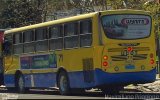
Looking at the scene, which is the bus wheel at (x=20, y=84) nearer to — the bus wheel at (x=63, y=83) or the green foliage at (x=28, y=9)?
the bus wheel at (x=63, y=83)

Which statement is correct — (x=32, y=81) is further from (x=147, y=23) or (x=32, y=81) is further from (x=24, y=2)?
(x=24, y=2)

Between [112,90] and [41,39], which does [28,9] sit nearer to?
[41,39]

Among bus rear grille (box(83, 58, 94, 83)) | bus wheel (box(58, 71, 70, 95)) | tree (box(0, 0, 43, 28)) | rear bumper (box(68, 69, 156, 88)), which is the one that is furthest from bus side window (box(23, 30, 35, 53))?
tree (box(0, 0, 43, 28))

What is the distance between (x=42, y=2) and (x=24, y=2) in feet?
10.1

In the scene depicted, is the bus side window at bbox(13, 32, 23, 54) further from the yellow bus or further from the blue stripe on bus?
the blue stripe on bus

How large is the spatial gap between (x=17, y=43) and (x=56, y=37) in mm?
4641

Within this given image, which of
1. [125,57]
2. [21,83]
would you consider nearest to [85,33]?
[125,57]

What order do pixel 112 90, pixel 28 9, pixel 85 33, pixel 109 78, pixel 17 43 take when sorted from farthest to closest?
1. pixel 28 9
2. pixel 17 43
3. pixel 112 90
4. pixel 85 33
5. pixel 109 78

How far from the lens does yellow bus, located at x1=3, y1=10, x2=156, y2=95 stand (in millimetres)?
19766

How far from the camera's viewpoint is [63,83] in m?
22.2

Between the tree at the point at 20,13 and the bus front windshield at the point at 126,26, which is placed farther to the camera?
the tree at the point at 20,13

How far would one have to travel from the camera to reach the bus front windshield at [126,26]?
20.1 m

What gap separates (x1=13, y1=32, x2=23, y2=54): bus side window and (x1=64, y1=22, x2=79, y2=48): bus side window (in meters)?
5.01

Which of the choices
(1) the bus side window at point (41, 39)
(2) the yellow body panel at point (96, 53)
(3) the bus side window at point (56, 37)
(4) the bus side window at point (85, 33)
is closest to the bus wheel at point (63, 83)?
(2) the yellow body panel at point (96, 53)
